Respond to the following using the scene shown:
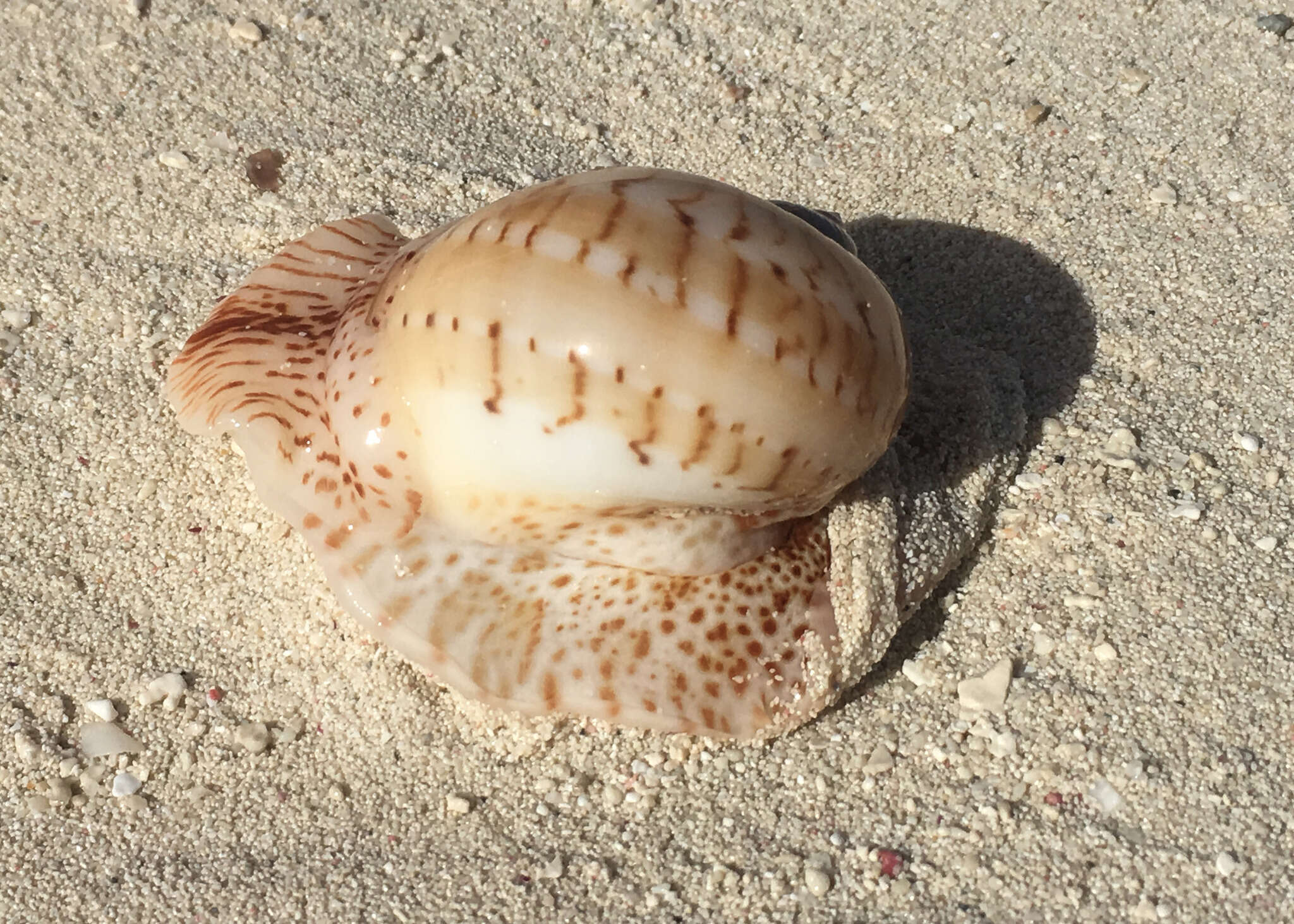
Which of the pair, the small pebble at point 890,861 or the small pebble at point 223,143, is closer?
the small pebble at point 890,861

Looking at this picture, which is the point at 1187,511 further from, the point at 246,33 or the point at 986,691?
the point at 246,33

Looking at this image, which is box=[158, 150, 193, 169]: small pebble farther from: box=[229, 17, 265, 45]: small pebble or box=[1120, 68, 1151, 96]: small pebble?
box=[1120, 68, 1151, 96]: small pebble

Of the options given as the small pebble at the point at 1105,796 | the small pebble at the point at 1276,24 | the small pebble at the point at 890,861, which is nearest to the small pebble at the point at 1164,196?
the small pebble at the point at 1276,24

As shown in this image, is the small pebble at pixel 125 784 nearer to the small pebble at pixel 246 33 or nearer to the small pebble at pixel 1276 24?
the small pebble at pixel 246 33

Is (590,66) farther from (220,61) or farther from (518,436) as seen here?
(518,436)

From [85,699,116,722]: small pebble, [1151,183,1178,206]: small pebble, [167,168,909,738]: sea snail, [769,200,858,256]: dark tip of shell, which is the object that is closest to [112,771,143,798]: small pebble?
[85,699,116,722]: small pebble

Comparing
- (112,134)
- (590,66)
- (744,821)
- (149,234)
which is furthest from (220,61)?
(744,821)

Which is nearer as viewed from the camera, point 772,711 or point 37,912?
point 37,912

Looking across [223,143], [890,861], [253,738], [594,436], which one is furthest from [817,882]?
[223,143]
